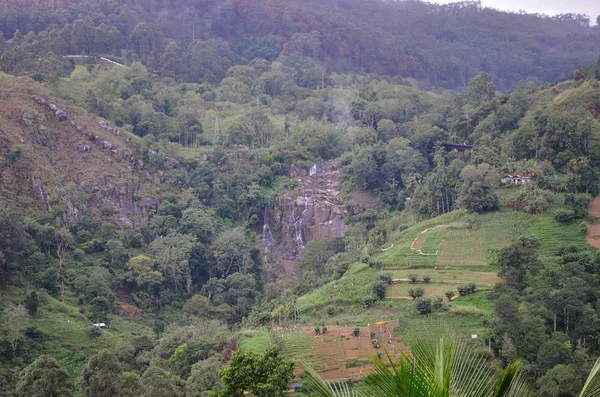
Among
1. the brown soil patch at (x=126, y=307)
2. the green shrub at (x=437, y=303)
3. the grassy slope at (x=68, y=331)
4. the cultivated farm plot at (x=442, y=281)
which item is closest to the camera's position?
the green shrub at (x=437, y=303)

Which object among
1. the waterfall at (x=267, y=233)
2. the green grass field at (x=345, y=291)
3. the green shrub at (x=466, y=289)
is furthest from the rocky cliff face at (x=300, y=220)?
the green shrub at (x=466, y=289)

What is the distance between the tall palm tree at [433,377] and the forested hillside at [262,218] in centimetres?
969

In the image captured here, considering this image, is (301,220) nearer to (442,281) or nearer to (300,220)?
(300,220)

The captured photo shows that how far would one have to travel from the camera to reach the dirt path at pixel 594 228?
29500mm

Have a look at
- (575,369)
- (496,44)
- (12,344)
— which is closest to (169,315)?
(12,344)

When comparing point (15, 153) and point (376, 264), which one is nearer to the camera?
point (376, 264)

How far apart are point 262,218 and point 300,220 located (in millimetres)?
2554

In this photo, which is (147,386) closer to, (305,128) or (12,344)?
(12,344)

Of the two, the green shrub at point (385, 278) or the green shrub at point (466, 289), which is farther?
the green shrub at point (385, 278)

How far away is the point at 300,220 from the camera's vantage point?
45.6m

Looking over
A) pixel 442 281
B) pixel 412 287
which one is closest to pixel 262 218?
pixel 412 287

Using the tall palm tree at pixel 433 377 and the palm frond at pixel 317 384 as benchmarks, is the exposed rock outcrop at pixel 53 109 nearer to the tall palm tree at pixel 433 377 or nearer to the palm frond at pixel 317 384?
the tall palm tree at pixel 433 377

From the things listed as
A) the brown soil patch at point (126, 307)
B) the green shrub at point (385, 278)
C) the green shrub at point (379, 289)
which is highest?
the green shrub at point (385, 278)

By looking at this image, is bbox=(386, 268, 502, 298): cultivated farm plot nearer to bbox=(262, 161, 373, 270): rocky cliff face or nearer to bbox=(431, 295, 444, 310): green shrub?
bbox=(431, 295, 444, 310): green shrub
